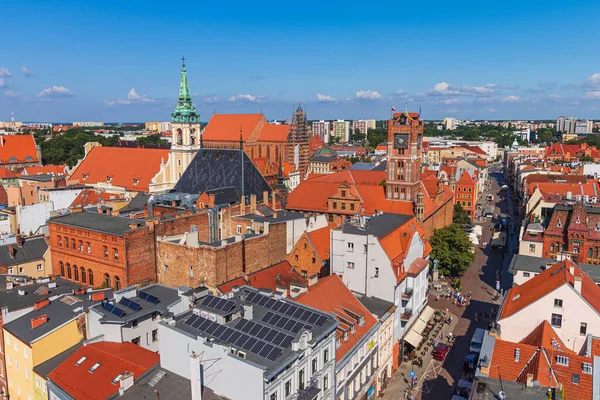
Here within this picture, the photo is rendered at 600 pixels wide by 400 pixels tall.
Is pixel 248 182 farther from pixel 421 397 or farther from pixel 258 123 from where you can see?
pixel 258 123

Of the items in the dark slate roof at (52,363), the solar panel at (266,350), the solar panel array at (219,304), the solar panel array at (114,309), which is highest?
the solar panel array at (219,304)

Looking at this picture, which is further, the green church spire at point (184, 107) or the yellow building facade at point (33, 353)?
the green church spire at point (184, 107)

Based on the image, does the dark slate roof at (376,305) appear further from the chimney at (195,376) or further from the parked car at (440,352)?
the chimney at (195,376)

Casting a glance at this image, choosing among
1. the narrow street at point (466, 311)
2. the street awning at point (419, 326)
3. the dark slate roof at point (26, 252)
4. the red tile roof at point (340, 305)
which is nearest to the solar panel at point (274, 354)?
the red tile roof at point (340, 305)

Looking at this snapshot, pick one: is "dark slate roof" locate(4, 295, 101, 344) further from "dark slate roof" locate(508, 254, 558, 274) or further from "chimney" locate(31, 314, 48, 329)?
"dark slate roof" locate(508, 254, 558, 274)

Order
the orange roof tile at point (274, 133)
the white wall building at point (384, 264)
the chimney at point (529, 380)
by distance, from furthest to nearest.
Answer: the orange roof tile at point (274, 133)
the white wall building at point (384, 264)
the chimney at point (529, 380)

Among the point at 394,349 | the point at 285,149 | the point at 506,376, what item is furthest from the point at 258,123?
the point at 506,376
